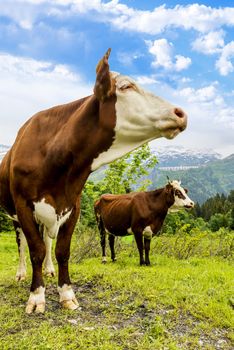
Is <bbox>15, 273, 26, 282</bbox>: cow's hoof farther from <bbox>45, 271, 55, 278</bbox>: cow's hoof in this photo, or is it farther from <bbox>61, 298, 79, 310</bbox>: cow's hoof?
<bbox>61, 298, 79, 310</bbox>: cow's hoof

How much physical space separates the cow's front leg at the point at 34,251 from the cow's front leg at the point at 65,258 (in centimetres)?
30

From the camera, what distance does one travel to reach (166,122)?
4625 mm

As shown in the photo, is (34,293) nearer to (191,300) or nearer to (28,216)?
(28,216)

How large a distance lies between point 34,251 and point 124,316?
Result: 1.49 meters

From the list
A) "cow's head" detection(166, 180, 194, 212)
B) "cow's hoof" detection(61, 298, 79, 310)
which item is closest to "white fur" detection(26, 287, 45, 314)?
"cow's hoof" detection(61, 298, 79, 310)

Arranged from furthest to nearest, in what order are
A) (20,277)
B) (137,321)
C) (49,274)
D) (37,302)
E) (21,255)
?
(49,274) → (21,255) → (20,277) → (37,302) → (137,321)

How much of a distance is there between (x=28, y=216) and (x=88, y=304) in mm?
1648

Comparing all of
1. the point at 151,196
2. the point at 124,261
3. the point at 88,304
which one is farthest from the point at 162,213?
the point at 88,304

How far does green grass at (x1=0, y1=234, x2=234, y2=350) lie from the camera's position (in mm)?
4383

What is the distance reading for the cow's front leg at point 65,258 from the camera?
5441 mm

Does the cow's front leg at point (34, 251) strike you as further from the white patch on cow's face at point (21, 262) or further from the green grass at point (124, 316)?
the white patch on cow's face at point (21, 262)

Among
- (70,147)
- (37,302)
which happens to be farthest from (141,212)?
(70,147)

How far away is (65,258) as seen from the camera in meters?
5.59

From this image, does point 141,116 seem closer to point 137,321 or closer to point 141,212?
point 137,321
